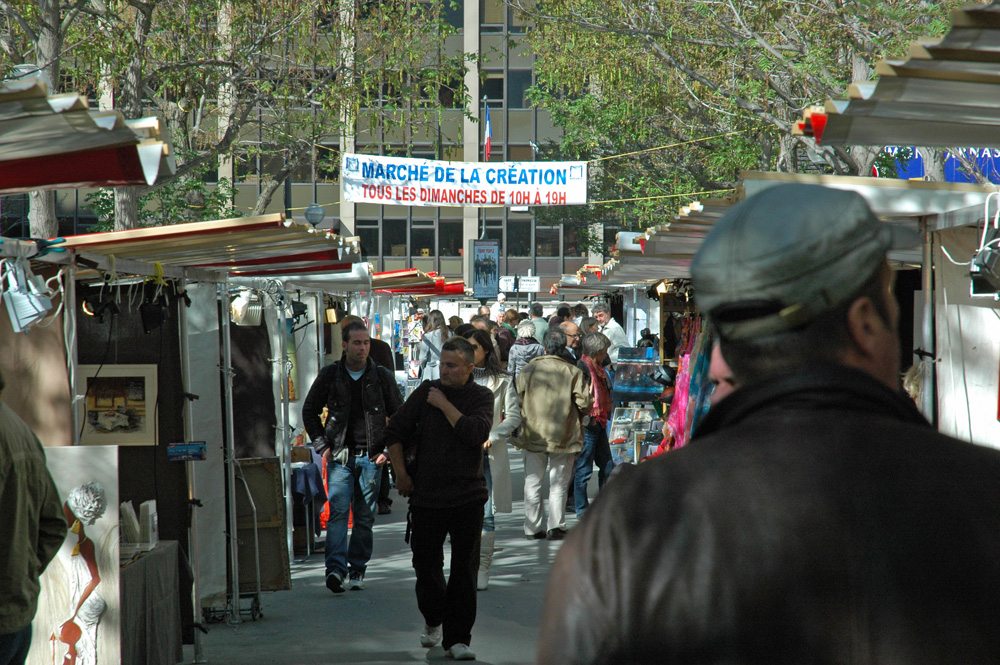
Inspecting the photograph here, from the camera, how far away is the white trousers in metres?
11.4

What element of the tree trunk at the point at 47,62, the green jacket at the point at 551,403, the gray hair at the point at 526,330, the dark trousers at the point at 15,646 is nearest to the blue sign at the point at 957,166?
the gray hair at the point at 526,330

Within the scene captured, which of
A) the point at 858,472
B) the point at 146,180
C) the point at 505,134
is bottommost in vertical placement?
the point at 858,472

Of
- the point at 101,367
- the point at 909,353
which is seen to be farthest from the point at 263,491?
the point at 909,353

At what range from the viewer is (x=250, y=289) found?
421 inches

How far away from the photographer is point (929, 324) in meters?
5.94

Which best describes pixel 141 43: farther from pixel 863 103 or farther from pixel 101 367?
pixel 863 103

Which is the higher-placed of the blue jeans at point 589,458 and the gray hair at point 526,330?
the gray hair at point 526,330

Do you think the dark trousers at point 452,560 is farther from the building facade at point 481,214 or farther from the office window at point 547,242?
the office window at point 547,242

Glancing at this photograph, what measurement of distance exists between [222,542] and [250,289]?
2.86 meters

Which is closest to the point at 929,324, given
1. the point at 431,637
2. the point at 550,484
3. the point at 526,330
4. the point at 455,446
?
the point at 455,446

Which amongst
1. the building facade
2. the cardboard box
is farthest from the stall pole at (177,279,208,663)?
the building facade

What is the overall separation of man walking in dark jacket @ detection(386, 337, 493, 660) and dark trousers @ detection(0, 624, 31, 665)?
3.12 metres

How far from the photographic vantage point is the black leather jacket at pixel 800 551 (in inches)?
53.8

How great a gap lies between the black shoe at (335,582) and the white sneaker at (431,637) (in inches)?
70.4
